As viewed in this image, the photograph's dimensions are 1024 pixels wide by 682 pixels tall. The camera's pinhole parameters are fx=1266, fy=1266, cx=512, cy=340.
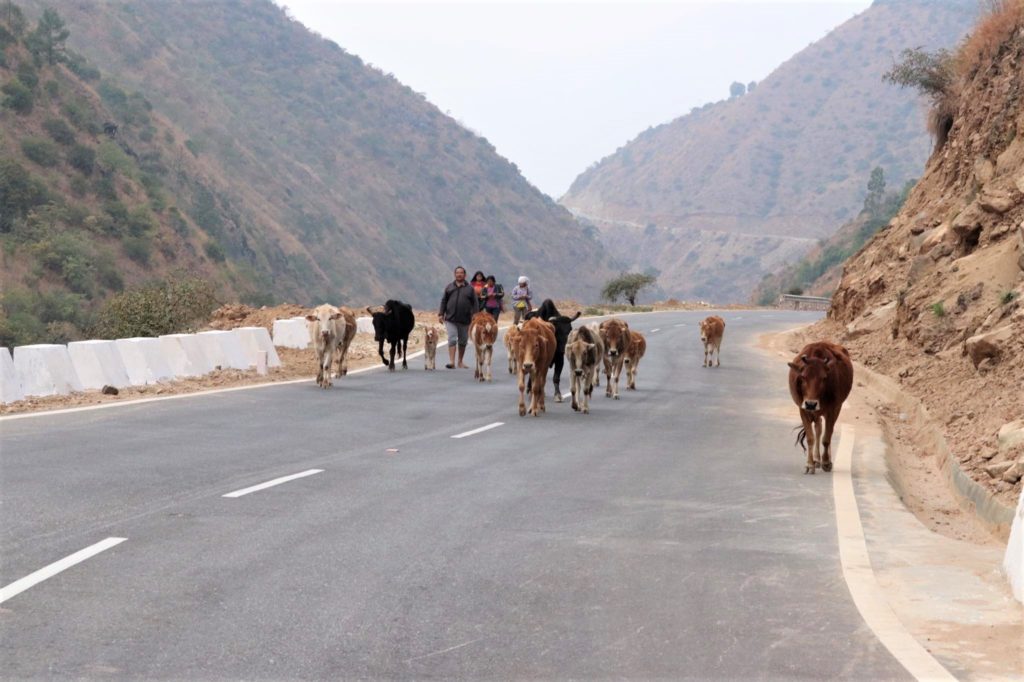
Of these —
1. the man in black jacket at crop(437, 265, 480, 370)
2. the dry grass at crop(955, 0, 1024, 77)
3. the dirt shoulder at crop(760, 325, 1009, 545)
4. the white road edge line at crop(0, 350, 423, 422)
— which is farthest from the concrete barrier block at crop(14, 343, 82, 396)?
the dry grass at crop(955, 0, 1024, 77)

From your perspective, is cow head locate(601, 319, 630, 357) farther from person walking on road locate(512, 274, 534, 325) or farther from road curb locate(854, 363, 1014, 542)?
person walking on road locate(512, 274, 534, 325)

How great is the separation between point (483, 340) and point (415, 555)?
16846 mm

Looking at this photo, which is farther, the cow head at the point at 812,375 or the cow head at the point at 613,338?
the cow head at the point at 613,338

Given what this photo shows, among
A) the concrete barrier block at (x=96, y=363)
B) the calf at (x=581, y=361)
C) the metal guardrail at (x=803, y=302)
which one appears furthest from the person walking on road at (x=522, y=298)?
the metal guardrail at (x=803, y=302)

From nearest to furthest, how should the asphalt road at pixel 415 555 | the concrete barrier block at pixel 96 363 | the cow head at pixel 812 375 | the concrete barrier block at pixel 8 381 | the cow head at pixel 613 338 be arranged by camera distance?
the asphalt road at pixel 415 555
the cow head at pixel 812 375
the concrete barrier block at pixel 8 381
the concrete barrier block at pixel 96 363
the cow head at pixel 613 338

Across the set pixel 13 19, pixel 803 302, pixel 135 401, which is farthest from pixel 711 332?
pixel 13 19

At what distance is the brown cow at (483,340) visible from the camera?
83.4 ft

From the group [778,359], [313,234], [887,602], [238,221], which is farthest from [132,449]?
[313,234]

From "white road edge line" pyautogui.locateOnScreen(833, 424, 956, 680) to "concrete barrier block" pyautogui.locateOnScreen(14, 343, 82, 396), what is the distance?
1227 cm

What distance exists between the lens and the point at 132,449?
44.4 feet

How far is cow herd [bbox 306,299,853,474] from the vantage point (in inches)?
543

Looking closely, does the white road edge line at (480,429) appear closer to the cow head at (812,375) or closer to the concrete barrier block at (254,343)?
the cow head at (812,375)

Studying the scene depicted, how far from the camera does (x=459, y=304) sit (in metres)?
27.5

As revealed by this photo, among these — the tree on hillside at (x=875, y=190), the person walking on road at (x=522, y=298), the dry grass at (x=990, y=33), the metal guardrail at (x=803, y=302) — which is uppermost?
the tree on hillside at (x=875, y=190)
